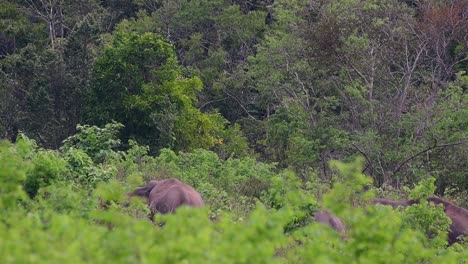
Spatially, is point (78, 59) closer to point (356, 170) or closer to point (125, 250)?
point (356, 170)

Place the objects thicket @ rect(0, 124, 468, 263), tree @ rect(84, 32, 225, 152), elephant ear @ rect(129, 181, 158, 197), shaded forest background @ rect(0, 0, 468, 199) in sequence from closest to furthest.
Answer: thicket @ rect(0, 124, 468, 263) < elephant ear @ rect(129, 181, 158, 197) < shaded forest background @ rect(0, 0, 468, 199) < tree @ rect(84, 32, 225, 152)

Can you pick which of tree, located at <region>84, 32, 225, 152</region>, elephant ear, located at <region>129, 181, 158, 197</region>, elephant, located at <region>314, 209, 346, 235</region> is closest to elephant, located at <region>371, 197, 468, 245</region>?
elephant, located at <region>314, 209, 346, 235</region>

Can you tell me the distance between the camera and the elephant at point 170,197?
14086 mm

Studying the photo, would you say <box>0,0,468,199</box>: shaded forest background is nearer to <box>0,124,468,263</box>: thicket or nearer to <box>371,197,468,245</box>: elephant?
<box>371,197,468,245</box>: elephant

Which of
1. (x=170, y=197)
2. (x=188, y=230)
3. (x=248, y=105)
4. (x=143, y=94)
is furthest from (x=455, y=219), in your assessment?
(x=248, y=105)

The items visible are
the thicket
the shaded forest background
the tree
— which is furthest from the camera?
the tree

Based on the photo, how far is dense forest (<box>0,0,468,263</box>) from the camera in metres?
13.5

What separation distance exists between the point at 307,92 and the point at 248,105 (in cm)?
973

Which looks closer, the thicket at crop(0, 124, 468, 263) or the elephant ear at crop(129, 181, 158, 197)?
the thicket at crop(0, 124, 468, 263)

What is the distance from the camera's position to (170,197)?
46.8 ft

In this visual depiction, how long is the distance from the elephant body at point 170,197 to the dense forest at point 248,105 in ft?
1.24

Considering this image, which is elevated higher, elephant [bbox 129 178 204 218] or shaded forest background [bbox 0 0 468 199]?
elephant [bbox 129 178 204 218]

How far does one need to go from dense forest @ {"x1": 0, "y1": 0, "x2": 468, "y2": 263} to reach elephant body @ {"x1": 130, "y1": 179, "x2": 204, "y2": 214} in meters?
0.38

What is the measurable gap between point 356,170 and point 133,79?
724 inches
